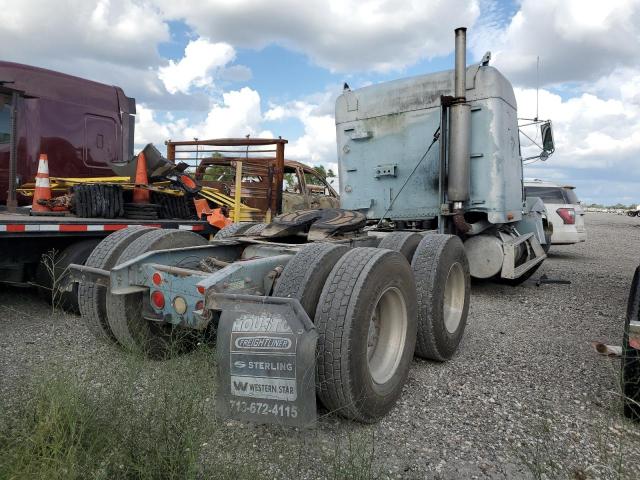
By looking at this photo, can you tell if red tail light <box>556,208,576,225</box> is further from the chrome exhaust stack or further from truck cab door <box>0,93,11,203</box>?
truck cab door <box>0,93,11,203</box>

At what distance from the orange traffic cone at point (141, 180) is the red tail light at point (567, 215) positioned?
928 centimetres

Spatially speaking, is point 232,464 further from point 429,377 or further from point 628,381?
point 628,381

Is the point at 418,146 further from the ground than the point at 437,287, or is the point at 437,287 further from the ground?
the point at 418,146

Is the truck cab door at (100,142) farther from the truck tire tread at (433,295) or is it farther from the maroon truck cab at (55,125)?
the truck tire tread at (433,295)

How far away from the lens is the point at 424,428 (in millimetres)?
2842

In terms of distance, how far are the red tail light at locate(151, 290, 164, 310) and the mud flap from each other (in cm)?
76

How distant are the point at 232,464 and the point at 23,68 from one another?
5754 millimetres

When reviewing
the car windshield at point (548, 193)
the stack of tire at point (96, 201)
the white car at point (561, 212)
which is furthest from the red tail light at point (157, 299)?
the car windshield at point (548, 193)

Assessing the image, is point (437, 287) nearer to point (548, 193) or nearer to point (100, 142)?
point (100, 142)

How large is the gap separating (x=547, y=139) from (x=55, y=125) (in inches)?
268

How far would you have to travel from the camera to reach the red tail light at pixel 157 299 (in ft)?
10.0

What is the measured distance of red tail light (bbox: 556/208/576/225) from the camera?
11312 millimetres

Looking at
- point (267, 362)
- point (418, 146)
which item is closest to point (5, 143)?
point (418, 146)

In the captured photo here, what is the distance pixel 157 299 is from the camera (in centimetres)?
308
